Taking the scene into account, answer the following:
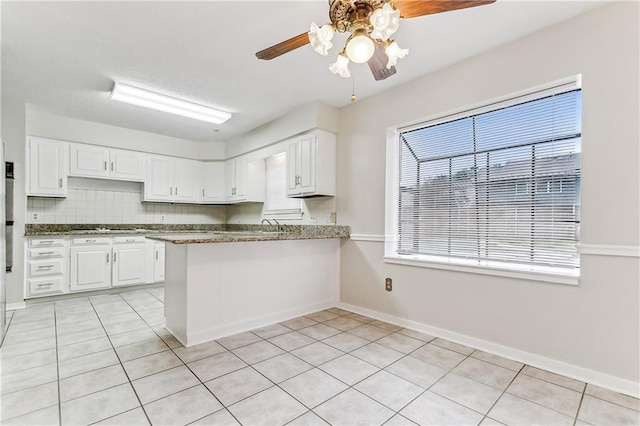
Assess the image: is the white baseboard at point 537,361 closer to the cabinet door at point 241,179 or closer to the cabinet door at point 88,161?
the cabinet door at point 241,179

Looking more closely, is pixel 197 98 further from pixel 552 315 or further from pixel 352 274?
pixel 552 315

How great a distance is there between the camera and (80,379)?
6.84ft

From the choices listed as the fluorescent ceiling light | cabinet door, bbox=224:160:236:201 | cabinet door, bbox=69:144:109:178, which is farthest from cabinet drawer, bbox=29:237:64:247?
cabinet door, bbox=224:160:236:201

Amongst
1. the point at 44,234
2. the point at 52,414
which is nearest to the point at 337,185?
the point at 52,414

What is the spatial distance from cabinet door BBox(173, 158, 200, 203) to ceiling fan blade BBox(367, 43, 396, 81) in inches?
173

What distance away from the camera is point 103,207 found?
497cm

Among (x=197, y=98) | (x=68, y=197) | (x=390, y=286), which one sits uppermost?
(x=197, y=98)

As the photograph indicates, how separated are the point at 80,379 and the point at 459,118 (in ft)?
12.1

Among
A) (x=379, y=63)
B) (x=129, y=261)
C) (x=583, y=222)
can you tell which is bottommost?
(x=129, y=261)

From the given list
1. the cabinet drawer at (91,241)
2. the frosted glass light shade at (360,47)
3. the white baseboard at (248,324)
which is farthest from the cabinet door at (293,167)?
the cabinet drawer at (91,241)

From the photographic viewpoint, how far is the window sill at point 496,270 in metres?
2.25

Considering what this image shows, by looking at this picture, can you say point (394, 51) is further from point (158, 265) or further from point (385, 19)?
point (158, 265)

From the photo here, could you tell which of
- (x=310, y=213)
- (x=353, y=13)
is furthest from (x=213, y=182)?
(x=353, y=13)

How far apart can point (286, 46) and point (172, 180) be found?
4.27 meters
